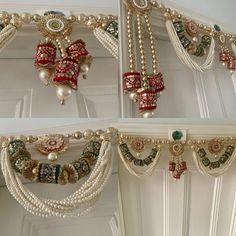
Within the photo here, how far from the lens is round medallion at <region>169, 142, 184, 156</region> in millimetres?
773

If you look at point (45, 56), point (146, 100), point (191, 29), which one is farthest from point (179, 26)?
point (45, 56)

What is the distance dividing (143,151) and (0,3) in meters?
0.48

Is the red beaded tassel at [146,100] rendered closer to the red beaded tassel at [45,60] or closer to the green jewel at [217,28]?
the red beaded tassel at [45,60]

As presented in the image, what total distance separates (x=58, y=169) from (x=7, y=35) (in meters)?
0.33

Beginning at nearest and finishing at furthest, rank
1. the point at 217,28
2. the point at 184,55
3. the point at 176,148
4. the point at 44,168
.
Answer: the point at 44,168, the point at 176,148, the point at 184,55, the point at 217,28

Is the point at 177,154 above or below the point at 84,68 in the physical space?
below

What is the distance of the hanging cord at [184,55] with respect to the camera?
88 cm

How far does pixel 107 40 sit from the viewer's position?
0.85 m

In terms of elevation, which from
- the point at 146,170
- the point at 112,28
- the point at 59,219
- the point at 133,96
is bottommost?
the point at 59,219

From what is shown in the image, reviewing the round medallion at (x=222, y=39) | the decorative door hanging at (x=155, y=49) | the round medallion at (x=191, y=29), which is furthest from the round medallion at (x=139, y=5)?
the round medallion at (x=222, y=39)

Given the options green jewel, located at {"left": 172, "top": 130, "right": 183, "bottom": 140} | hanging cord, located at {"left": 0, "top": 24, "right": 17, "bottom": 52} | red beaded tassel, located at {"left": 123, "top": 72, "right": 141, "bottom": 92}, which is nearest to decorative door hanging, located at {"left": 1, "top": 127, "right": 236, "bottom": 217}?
green jewel, located at {"left": 172, "top": 130, "right": 183, "bottom": 140}

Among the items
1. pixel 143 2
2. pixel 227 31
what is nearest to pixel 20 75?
pixel 143 2

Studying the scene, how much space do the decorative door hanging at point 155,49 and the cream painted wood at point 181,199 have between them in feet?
0.23

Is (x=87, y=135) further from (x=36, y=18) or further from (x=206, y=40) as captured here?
(x=206, y=40)
